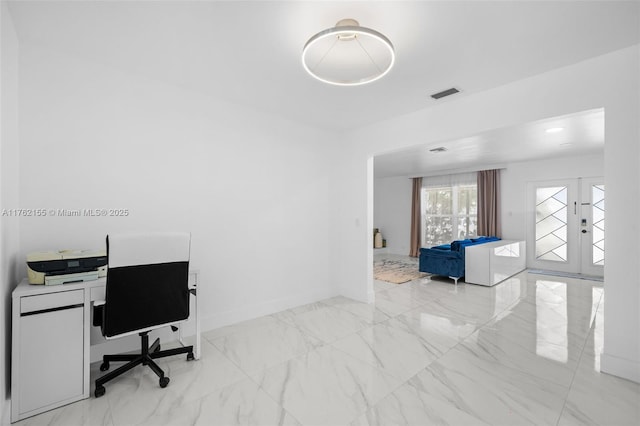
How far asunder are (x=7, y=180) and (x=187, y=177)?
132 cm

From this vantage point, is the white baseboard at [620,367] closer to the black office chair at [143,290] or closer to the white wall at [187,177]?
the white wall at [187,177]

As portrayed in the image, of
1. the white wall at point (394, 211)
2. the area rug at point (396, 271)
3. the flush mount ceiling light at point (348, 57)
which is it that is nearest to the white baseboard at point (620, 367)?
the flush mount ceiling light at point (348, 57)

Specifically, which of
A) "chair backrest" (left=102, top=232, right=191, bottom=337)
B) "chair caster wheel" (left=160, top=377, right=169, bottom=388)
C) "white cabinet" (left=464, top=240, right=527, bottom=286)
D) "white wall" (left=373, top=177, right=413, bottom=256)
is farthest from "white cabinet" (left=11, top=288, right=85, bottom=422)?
"white wall" (left=373, top=177, right=413, bottom=256)

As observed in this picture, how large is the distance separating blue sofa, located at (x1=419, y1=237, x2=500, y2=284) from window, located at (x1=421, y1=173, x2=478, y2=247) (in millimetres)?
1823

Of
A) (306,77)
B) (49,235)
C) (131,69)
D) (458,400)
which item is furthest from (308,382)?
(131,69)

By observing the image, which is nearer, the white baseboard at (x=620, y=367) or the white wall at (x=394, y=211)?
the white baseboard at (x=620, y=367)

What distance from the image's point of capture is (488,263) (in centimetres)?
509

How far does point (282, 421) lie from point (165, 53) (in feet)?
9.15

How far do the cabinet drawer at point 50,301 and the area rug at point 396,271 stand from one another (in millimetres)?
4552

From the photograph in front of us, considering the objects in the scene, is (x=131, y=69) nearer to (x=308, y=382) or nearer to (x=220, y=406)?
(x=220, y=406)

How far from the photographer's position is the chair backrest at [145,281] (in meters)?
2.00

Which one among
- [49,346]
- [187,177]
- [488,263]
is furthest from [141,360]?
[488,263]

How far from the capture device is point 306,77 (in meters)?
2.79

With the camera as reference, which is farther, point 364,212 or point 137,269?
point 364,212
